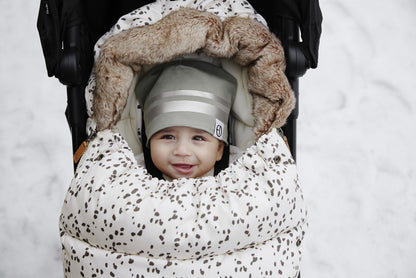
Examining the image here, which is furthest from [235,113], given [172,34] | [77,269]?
[77,269]

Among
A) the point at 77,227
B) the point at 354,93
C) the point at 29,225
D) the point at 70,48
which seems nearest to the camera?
the point at 77,227

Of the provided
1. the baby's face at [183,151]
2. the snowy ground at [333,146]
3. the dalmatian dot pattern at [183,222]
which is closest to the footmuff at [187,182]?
the dalmatian dot pattern at [183,222]

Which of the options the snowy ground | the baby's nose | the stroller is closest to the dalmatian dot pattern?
the stroller

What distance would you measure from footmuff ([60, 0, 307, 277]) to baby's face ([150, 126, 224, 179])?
110 millimetres

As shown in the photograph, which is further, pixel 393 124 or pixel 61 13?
pixel 393 124

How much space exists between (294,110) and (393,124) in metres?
0.93

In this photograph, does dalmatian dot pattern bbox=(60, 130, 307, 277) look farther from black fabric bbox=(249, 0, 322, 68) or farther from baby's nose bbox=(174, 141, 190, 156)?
black fabric bbox=(249, 0, 322, 68)

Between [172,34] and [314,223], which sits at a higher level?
[172,34]

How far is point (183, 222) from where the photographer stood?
3.26 ft

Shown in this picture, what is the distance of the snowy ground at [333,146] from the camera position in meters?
1.72

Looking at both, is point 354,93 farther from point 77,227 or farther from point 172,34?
point 77,227

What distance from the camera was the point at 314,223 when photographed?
177 cm

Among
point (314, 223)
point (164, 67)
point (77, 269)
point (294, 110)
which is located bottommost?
point (314, 223)

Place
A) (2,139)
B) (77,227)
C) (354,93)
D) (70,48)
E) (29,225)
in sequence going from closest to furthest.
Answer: (77,227) < (70,48) < (29,225) < (2,139) < (354,93)
